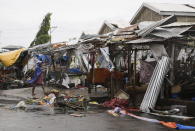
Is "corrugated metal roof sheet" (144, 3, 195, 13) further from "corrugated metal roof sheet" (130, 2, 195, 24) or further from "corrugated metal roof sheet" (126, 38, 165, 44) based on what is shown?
"corrugated metal roof sheet" (126, 38, 165, 44)

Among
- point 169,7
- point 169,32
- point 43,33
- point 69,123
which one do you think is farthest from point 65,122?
point 43,33

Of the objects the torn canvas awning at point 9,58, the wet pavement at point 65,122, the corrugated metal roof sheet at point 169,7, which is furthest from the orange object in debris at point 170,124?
the corrugated metal roof sheet at point 169,7

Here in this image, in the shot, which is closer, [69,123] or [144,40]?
[69,123]

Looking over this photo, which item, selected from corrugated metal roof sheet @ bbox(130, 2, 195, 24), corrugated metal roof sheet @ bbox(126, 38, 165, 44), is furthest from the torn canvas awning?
corrugated metal roof sheet @ bbox(126, 38, 165, 44)

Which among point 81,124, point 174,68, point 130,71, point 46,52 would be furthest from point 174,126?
point 46,52

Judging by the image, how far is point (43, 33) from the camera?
39.4 metres

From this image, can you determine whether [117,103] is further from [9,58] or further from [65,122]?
[9,58]

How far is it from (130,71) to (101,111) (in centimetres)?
319

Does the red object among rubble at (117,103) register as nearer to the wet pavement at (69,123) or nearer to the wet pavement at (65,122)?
the wet pavement at (65,122)

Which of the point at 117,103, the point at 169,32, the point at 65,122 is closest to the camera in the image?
the point at 65,122

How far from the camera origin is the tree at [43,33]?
3831 cm

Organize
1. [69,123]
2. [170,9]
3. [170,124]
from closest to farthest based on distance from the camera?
[170,124] < [69,123] < [170,9]

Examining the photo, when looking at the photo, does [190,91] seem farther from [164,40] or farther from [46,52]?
[46,52]

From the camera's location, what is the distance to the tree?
38312 millimetres
